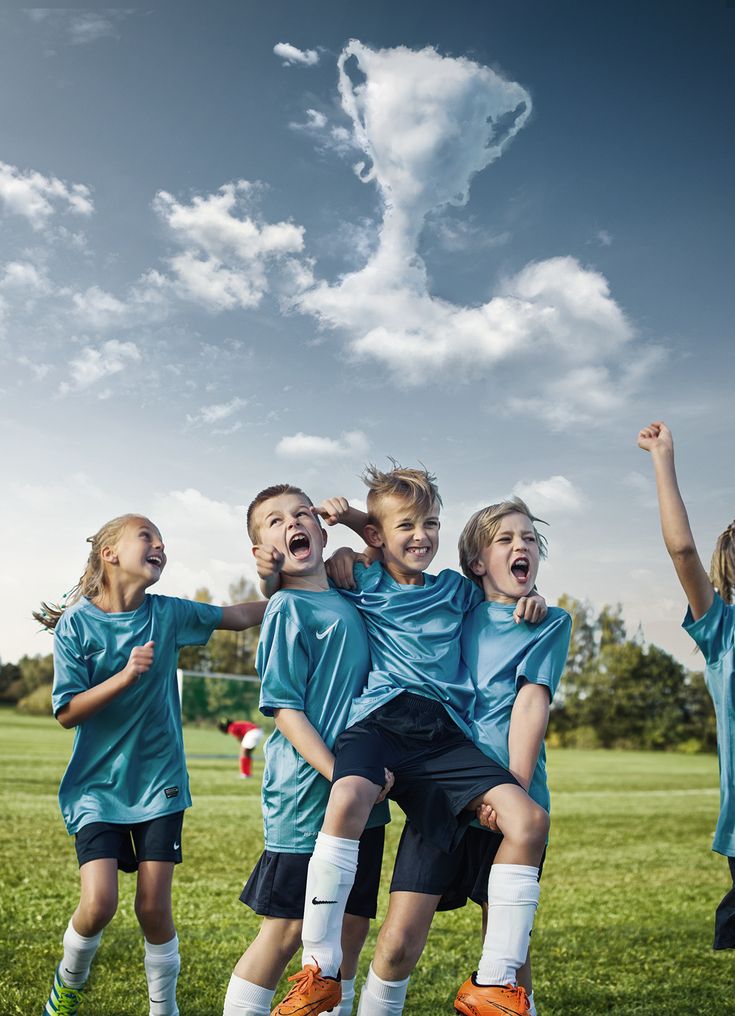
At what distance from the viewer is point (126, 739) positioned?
3.78 metres

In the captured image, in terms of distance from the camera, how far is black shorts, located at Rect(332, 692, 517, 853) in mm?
2906

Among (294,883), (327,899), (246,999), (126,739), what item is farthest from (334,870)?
(126,739)

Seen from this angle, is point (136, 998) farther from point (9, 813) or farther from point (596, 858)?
point (9, 813)

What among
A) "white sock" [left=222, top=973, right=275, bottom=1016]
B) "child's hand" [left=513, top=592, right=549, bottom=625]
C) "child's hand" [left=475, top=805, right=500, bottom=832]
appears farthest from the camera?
"child's hand" [left=513, top=592, right=549, bottom=625]

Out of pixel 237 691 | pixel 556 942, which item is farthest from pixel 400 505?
pixel 237 691

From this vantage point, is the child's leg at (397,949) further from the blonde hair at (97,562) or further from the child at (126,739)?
the blonde hair at (97,562)

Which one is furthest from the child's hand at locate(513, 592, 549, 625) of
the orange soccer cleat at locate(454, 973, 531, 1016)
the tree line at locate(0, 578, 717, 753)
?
the tree line at locate(0, 578, 717, 753)

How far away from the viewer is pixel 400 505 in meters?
3.43

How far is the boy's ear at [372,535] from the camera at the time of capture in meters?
3.52

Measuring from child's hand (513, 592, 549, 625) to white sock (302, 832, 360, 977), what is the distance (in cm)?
97

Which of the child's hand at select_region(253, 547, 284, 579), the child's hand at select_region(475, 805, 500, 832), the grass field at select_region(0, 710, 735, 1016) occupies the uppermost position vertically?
the child's hand at select_region(253, 547, 284, 579)

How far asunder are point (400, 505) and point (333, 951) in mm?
1499

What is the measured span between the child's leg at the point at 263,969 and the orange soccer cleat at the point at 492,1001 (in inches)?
26.0

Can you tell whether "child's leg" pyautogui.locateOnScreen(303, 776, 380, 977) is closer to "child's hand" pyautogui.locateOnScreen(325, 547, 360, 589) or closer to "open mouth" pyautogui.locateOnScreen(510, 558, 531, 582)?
"child's hand" pyautogui.locateOnScreen(325, 547, 360, 589)
